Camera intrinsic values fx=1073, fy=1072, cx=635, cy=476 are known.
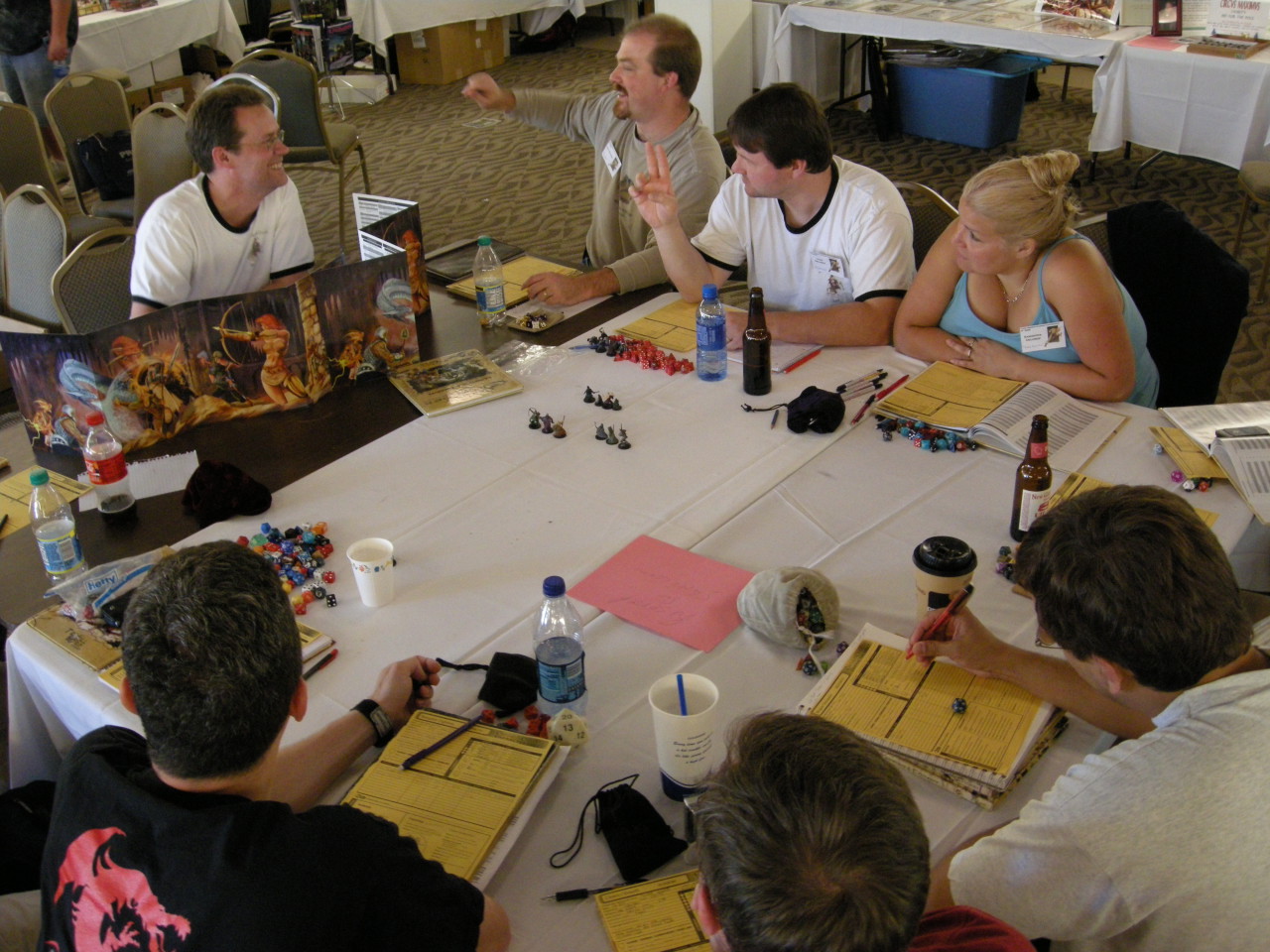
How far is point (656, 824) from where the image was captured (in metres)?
1.36

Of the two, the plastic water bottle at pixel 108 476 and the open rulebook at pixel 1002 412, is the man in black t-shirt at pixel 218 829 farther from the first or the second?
the open rulebook at pixel 1002 412

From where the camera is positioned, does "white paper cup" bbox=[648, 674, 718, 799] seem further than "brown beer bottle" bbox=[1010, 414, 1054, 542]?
No

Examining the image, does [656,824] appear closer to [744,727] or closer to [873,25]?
[744,727]

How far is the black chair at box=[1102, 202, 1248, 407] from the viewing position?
2.43 m

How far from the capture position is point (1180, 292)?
2531 millimetres

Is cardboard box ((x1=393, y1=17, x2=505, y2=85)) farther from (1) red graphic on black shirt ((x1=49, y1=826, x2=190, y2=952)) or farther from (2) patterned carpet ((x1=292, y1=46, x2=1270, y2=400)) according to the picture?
(1) red graphic on black shirt ((x1=49, y1=826, x2=190, y2=952))

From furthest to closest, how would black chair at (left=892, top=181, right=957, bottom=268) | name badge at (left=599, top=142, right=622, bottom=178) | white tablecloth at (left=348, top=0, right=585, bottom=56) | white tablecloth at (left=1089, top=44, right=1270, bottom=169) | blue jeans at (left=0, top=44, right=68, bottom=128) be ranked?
1. white tablecloth at (left=348, top=0, right=585, bottom=56)
2. blue jeans at (left=0, top=44, right=68, bottom=128)
3. white tablecloth at (left=1089, top=44, right=1270, bottom=169)
4. name badge at (left=599, top=142, right=622, bottom=178)
5. black chair at (left=892, top=181, right=957, bottom=268)

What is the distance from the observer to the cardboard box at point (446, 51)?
26.3 ft

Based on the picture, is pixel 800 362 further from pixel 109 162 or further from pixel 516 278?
pixel 109 162

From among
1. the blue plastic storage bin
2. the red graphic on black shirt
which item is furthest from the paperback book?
the blue plastic storage bin

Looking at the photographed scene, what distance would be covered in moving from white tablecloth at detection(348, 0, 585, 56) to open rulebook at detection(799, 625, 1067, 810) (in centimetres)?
713

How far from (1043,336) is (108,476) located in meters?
1.92

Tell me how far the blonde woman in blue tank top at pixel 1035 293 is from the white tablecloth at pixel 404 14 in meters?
6.21

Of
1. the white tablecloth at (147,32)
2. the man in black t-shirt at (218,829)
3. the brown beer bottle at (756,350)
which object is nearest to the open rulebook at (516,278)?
the brown beer bottle at (756,350)
